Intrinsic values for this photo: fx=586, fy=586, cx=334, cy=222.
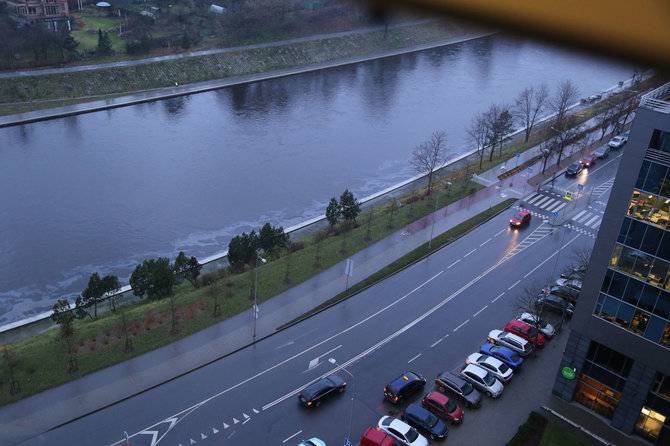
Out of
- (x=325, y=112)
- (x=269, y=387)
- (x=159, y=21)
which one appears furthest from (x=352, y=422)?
(x=159, y=21)

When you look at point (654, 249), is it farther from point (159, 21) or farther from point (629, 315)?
point (159, 21)

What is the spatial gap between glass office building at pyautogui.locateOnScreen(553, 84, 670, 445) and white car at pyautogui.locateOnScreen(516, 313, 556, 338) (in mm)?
3559

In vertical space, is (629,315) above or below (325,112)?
above

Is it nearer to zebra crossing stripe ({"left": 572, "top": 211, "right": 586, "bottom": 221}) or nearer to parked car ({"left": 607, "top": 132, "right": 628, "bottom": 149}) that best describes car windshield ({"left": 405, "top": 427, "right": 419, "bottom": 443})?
zebra crossing stripe ({"left": 572, "top": 211, "right": 586, "bottom": 221})

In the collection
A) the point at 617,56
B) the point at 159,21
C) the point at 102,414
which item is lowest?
the point at 102,414

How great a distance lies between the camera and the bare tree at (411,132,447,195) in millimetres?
40438

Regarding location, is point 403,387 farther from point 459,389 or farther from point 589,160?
point 589,160

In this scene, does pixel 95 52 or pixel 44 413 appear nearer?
pixel 44 413

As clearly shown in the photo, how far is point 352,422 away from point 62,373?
35.0 feet

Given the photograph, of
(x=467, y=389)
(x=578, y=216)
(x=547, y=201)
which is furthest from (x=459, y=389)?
(x=547, y=201)

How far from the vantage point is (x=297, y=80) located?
62.0 m

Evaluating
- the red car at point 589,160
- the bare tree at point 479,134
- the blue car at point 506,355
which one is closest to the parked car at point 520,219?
the bare tree at point 479,134

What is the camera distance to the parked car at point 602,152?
42562 mm

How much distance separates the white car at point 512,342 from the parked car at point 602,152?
2373 cm
